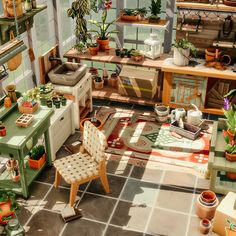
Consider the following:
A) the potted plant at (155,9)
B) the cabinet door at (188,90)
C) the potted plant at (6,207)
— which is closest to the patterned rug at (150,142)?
the cabinet door at (188,90)

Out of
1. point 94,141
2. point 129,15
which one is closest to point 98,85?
point 129,15

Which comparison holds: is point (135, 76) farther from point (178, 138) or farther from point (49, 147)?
point (49, 147)

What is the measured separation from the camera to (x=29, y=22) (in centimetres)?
595

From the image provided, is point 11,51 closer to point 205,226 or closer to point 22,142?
point 22,142

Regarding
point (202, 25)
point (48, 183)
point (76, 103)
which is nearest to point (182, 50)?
point (202, 25)

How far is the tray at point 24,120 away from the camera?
5.03m

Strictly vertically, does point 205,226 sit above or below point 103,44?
below

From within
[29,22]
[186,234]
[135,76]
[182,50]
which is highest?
[29,22]

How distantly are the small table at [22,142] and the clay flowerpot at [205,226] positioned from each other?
7.61 ft

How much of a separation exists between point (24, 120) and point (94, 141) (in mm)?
970

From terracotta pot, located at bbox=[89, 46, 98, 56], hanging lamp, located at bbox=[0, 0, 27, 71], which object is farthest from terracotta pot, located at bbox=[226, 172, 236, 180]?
terracotta pot, located at bbox=[89, 46, 98, 56]

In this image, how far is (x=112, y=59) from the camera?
23.4ft

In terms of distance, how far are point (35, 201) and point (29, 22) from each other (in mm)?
2731

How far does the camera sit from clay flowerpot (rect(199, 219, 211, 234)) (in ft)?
15.2
